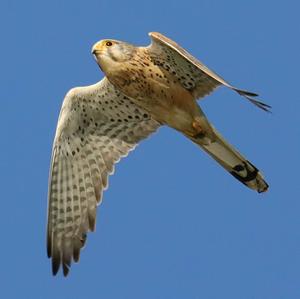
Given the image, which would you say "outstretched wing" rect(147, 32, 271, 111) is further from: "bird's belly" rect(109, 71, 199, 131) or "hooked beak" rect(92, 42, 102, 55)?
"hooked beak" rect(92, 42, 102, 55)

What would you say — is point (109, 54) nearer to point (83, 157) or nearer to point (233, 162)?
point (83, 157)

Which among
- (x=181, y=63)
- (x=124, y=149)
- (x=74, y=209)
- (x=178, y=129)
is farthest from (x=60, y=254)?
(x=181, y=63)

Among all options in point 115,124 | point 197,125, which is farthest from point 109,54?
point 115,124

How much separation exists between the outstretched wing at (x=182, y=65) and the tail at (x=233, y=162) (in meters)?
0.56

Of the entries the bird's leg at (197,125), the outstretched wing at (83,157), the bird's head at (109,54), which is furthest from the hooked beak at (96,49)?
the bird's leg at (197,125)

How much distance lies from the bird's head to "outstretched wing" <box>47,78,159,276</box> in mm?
942

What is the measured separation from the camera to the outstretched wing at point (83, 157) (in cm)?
1065

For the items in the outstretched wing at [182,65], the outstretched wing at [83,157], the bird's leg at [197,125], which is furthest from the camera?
the outstretched wing at [83,157]

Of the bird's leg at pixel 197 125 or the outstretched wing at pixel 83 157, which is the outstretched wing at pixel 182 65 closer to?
the bird's leg at pixel 197 125

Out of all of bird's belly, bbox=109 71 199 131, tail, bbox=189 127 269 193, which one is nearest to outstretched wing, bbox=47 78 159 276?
bird's belly, bbox=109 71 199 131

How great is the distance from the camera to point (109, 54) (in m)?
9.66

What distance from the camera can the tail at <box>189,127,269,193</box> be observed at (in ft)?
32.4

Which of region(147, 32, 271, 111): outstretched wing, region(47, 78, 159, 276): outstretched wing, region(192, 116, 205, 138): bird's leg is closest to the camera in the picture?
region(147, 32, 271, 111): outstretched wing

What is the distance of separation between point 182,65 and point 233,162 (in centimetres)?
128
